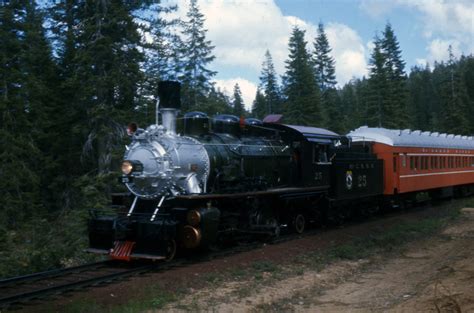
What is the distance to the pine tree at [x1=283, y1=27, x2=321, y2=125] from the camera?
46.1 metres

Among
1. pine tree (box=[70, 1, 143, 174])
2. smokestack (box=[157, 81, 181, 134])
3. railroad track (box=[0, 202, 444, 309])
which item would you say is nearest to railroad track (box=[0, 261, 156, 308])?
railroad track (box=[0, 202, 444, 309])

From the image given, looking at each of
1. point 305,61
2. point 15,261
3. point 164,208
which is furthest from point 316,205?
point 305,61

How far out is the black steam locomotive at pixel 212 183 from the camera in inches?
426

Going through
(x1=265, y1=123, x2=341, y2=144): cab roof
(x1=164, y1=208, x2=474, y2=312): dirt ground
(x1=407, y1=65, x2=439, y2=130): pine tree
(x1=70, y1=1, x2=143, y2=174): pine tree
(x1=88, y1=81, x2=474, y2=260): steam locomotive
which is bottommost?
(x1=164, y1=208, x2=474, y2=312): dirt ground

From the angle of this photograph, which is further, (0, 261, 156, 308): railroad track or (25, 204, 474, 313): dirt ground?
(0, 261, 156, 308): railroad track

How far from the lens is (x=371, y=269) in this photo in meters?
11.0

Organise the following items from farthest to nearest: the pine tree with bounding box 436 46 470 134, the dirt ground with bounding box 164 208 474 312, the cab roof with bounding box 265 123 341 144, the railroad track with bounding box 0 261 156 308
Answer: the pine tree with bounding box 436 46 470 134, the cab roof with bounding box 265 123 341 144, the railroad track with bounding box 0 261 156 308, the dirt ground with bounding box 164 208 474 312

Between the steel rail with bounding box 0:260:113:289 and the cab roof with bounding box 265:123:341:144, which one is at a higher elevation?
the cab roof with bounding box 265:123:341:144

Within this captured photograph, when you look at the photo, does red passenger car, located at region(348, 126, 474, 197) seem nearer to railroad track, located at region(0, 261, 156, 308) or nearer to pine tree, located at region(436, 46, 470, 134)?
railroad track, located at region(0, 261, 156, 308)

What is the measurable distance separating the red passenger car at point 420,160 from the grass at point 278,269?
3.98 metres

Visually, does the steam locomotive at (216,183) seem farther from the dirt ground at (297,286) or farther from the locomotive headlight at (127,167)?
the dirt ground at (297,286)

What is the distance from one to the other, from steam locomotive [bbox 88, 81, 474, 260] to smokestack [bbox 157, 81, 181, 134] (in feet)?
0.08

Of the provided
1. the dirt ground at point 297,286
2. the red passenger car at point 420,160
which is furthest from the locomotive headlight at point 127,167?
the red passenger car at point 420,160

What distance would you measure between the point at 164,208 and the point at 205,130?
101 inches
